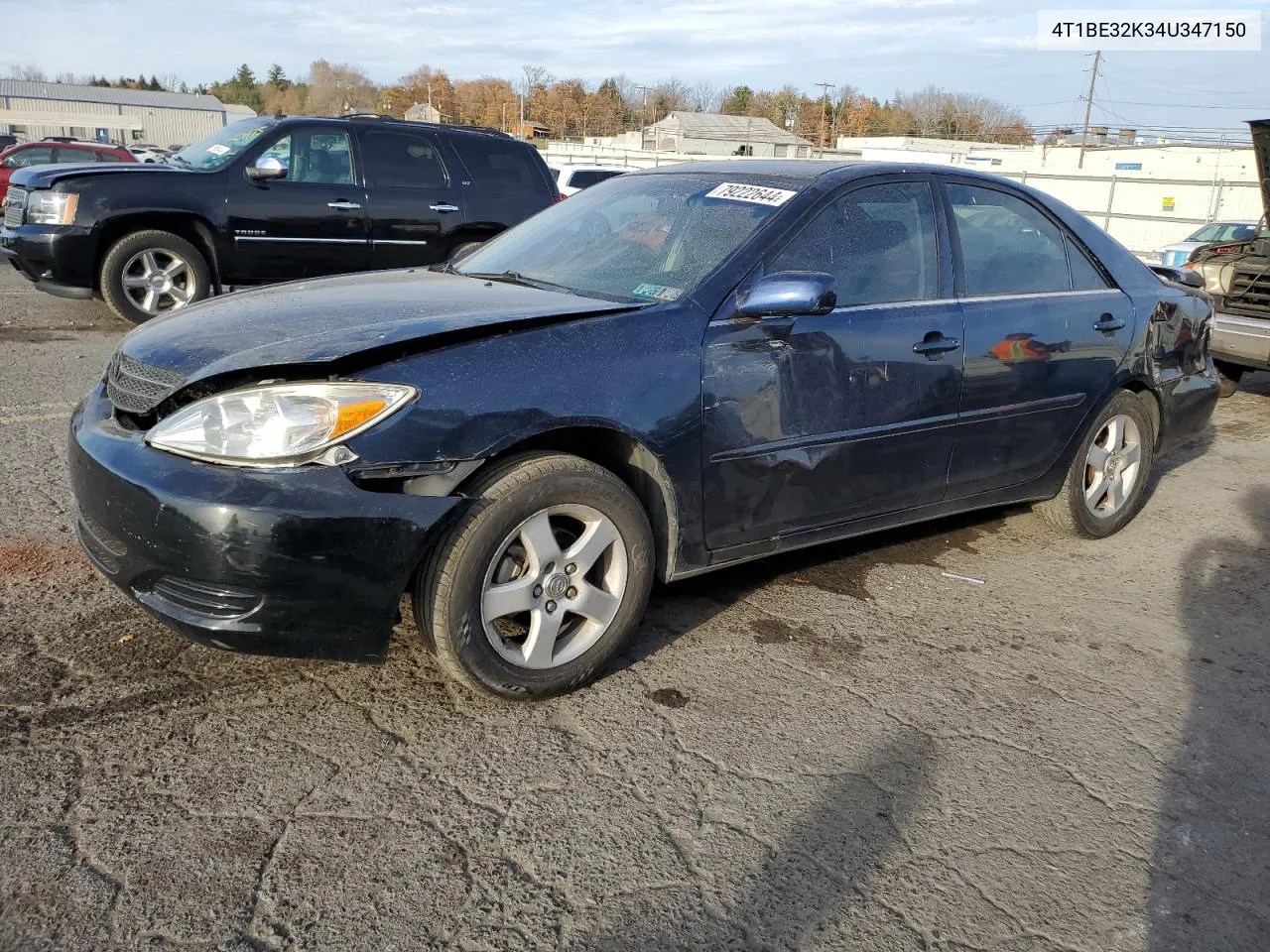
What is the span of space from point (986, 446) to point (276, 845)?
3058 millimetres

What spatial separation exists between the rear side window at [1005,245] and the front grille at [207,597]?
2923 millimetres

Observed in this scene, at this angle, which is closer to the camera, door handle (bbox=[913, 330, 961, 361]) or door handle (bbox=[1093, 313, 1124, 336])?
door handle (bbox=[913, 330, 961, 361])

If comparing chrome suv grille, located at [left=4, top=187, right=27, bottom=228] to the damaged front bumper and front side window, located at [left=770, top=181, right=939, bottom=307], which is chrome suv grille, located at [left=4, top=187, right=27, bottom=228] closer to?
the damaged front bumper

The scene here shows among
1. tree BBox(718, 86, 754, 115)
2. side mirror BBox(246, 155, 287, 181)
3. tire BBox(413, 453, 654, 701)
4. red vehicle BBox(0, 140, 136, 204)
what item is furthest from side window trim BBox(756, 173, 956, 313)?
tree BBox(718, 86, 754, 115)

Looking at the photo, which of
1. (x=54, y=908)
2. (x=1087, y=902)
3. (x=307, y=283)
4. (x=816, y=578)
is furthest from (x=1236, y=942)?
(x=307, y=283)

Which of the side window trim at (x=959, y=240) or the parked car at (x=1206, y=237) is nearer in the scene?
the side window trim at (x=959, y=240)

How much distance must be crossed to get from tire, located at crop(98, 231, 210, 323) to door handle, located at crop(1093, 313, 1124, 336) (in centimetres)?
685

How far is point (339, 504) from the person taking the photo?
266cm

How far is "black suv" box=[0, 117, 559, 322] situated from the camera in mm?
8352

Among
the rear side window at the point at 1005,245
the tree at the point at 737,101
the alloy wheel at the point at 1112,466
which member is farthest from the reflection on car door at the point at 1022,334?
the tree at the point at 737,101

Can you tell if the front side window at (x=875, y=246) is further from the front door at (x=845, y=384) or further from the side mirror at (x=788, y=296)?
the side mirror at (x=788, y=296)

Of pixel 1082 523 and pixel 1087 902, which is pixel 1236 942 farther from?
pixel 1082 523

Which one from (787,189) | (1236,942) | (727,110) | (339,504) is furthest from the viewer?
(727,110)

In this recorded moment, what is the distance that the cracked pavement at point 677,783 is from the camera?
2.27 meters
